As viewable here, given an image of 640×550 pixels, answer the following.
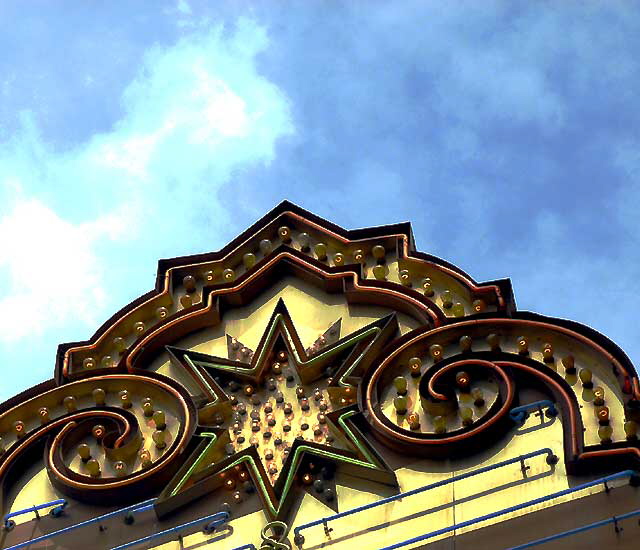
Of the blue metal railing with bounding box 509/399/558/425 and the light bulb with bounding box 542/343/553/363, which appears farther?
the light bulb with bounding box 542/343/553/363

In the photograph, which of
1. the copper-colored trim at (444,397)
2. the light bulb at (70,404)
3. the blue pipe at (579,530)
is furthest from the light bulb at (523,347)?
the light bulb at (70,404)

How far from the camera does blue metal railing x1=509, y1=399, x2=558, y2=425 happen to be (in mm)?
18641

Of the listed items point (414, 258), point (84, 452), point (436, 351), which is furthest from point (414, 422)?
point (84, 452)

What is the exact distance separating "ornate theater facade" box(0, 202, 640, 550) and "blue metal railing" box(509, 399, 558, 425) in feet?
0.09

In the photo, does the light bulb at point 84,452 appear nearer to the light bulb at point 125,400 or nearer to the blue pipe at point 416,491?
the light bulb at point 125,400

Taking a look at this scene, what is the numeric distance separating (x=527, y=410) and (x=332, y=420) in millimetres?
2469

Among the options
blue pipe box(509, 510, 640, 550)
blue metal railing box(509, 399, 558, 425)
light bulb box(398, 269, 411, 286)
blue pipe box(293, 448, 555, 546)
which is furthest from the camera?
light bulb box(398, 269, 411, 286)

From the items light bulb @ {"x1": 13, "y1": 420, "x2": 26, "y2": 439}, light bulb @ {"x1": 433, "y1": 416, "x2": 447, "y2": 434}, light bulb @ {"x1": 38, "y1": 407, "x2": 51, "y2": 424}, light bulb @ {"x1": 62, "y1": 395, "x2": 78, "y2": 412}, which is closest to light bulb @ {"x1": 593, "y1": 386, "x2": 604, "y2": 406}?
light bulb @ {"x1": 433, "y1": 416, "x2": 447, "y2": 434}

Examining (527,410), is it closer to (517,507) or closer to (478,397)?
(478,397)

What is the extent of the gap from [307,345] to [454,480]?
12.1ft

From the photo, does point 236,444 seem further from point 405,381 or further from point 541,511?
point 541,511

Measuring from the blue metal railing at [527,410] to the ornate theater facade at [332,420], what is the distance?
3cm

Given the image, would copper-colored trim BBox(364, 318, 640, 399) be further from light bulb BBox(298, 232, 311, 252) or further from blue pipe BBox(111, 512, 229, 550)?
light bulb BBox(298, 232, 311, 252)

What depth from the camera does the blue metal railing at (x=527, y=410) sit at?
18.6m
